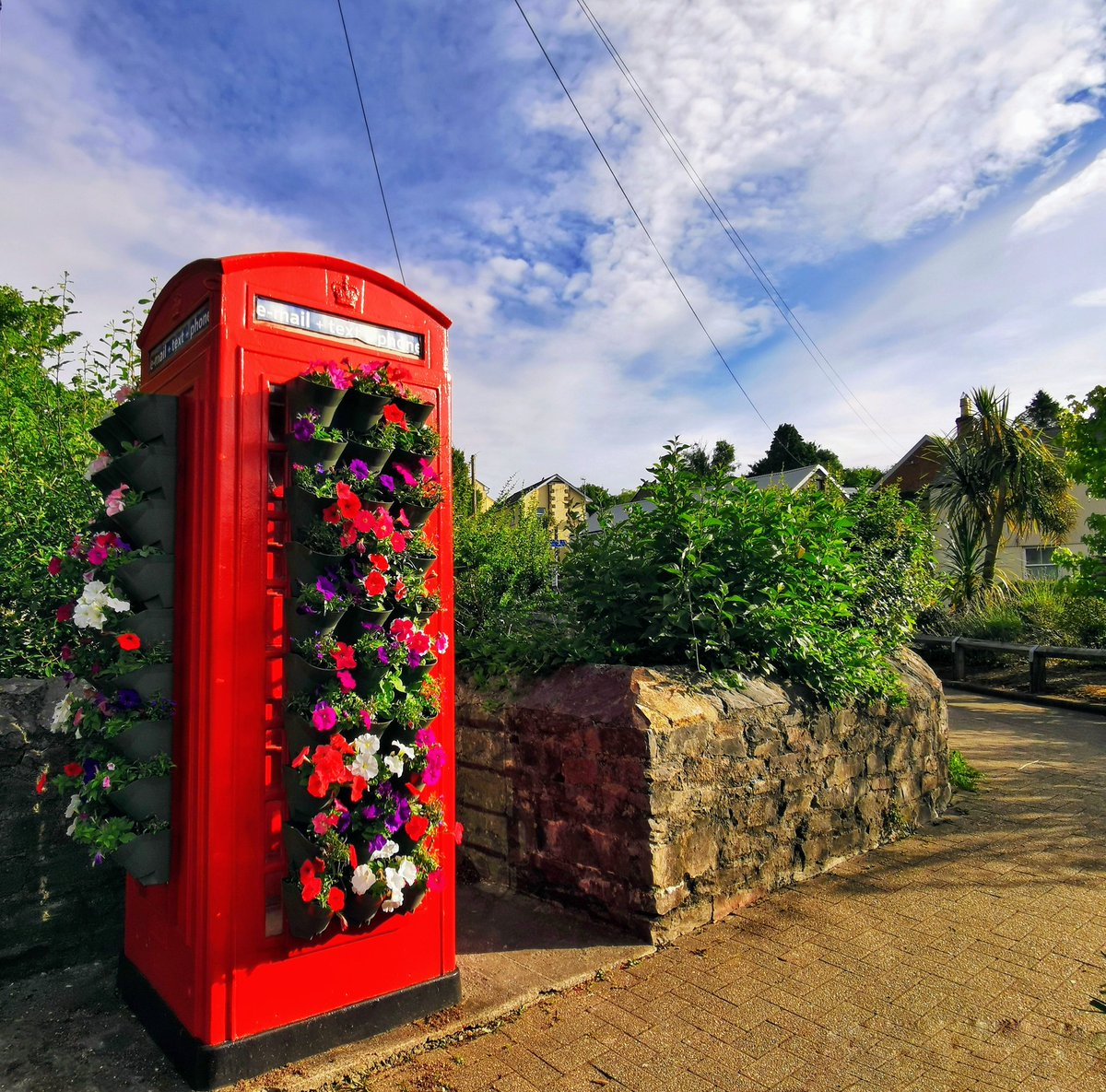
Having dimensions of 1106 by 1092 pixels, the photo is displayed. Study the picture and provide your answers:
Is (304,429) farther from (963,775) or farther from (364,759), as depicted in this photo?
(963,775)

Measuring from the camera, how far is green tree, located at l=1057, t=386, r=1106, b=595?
10.6 meters

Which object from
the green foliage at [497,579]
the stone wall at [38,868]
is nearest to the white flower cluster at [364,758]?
the stone wall at [38,868]

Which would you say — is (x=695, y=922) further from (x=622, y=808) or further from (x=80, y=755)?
(x=80, y=755)

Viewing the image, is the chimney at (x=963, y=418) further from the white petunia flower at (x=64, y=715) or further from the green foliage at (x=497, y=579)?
the white petunia flower at (x=64, y=715)

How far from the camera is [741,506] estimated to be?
4824 mm

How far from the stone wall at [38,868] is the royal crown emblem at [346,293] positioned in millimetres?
2222

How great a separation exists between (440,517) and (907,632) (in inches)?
195

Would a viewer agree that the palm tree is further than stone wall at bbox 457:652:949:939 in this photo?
Yes

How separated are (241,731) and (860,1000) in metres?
2.74

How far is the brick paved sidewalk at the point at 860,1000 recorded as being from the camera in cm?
274

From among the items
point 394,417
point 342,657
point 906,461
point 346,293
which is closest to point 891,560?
point 394,417

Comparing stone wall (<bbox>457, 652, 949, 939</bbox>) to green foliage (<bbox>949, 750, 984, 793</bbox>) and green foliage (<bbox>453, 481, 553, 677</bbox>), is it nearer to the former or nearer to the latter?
green foliage (<bbox>453, 481, 553, 677</bbox>)

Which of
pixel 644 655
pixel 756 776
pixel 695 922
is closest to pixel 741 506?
pixel 644 655

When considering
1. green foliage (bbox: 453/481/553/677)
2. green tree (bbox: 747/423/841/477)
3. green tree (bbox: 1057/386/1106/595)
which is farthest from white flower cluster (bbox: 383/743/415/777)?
green tree (bbox: 747/423/841/477)
